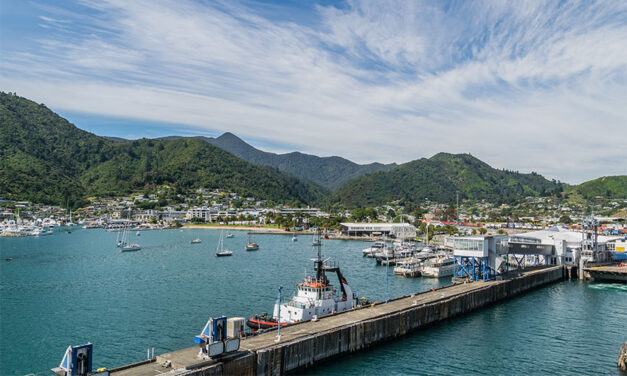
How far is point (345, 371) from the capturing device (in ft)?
105

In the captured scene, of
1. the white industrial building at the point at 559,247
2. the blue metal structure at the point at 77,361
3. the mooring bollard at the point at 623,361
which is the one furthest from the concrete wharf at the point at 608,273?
the blue metal structure at the point at 77,361

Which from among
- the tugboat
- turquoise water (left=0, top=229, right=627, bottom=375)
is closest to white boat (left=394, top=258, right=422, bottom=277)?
turquoise water (left=0, top=229, right=627, bottom=375)

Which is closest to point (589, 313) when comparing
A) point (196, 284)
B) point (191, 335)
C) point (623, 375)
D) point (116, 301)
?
point (623, 375)

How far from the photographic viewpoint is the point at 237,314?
4791 cm

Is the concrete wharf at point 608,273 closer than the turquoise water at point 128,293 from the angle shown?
No

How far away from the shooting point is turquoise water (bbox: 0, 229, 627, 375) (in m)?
35.1

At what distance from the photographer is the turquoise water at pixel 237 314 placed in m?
35.1

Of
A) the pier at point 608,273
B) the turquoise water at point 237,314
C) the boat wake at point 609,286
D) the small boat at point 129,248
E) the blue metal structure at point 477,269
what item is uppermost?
the blue metal structure at point 477,269

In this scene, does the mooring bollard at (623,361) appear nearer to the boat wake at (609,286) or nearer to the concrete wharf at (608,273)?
the boat wake at (609,286)

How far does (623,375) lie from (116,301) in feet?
174

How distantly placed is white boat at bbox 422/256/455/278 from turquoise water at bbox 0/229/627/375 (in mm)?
2910

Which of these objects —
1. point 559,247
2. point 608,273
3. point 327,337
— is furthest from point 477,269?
point 327,337

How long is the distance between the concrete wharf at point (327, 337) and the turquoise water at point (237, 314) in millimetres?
1206

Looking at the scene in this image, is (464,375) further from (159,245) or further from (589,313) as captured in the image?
(159,245)
